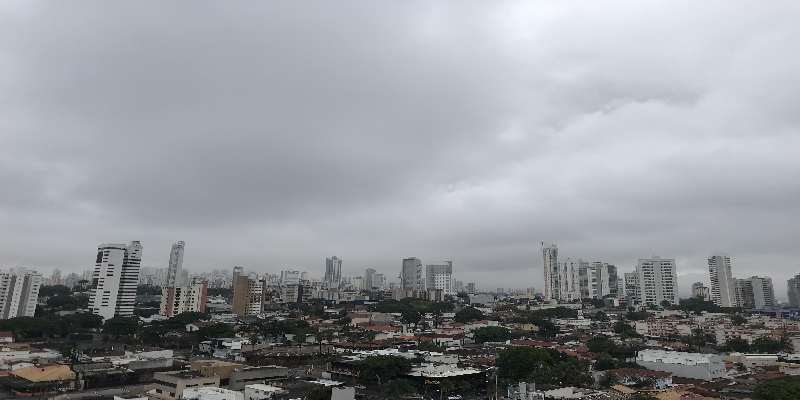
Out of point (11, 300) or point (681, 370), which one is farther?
point (11, 300)

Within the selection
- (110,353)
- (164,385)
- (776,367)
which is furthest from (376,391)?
(776,367)

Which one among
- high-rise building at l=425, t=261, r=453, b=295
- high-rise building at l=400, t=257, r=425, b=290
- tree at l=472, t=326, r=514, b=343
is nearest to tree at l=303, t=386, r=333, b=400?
tree at l=472, t=326, r=514, b=343

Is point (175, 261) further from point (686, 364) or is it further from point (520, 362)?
point (686, 364)

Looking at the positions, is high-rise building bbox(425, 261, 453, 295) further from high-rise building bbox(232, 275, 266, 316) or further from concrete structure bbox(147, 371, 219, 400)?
concrete structure bbox(147, 371, 219, 400)

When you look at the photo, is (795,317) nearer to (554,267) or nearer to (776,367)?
(554,267)

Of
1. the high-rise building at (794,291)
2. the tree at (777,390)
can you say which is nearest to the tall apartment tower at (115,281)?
the tree at (777,390)

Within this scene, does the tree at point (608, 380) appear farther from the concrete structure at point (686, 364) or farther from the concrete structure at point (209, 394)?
the concrete structure at point (209, 394)
